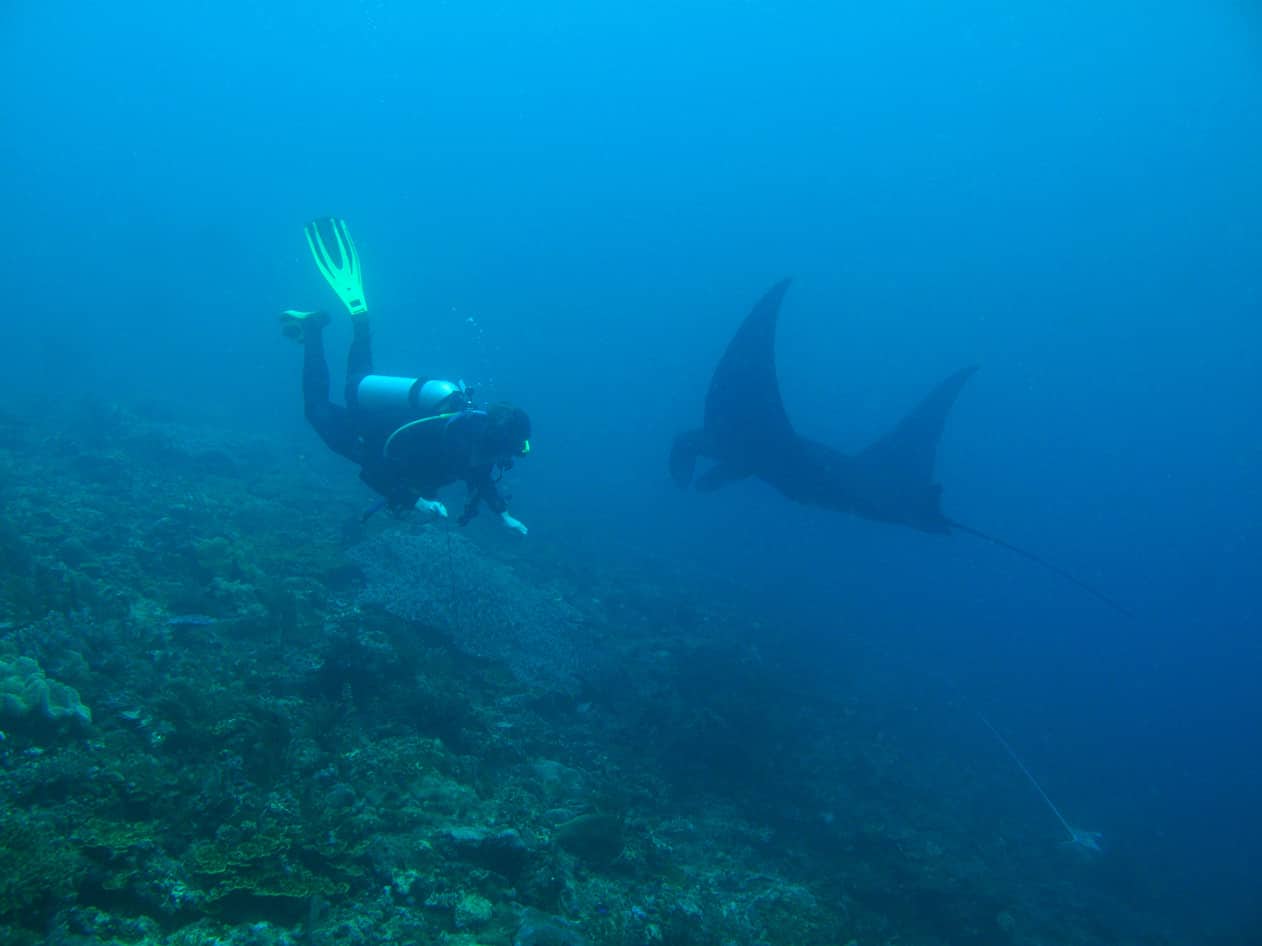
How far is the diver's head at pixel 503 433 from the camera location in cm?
573

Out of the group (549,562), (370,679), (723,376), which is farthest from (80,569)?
(549,562)

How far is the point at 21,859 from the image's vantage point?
3.18 m

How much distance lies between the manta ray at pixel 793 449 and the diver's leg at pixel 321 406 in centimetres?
528

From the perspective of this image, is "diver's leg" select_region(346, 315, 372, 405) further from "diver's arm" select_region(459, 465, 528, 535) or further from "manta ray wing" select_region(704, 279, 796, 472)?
"manta ray wing" select_region(704, 279, 796, 472)

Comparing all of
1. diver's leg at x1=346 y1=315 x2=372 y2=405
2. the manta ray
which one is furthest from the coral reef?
the manta ray

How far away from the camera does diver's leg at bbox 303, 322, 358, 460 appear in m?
7.17

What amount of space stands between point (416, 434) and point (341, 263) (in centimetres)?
416

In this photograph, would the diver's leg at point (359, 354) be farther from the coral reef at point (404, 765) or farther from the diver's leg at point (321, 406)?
the coral reef at point (404, 765)

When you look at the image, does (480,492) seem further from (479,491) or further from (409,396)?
(409,396)

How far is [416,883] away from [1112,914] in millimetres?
11543

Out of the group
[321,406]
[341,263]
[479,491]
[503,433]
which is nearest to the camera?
[503,433]

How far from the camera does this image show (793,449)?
10281 millimetres

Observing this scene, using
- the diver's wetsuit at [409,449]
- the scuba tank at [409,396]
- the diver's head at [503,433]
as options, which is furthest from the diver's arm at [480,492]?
the scuba tank at [409,396]

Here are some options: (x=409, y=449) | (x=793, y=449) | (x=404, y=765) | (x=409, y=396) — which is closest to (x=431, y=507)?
(x=409, y=449)
